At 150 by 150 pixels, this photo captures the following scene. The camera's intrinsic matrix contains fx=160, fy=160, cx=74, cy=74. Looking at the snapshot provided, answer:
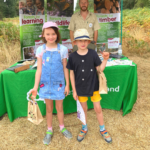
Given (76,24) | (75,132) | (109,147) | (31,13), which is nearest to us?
(109,147)

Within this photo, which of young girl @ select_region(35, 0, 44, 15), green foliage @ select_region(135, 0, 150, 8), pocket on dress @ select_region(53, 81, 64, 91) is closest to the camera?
pocket on dress @ select_region(53, 81, 64, 91)

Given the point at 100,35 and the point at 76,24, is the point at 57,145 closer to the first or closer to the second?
the point at 76,24

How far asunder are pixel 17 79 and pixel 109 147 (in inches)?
59.7

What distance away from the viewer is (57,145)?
1.95m

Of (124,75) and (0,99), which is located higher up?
(124,75)

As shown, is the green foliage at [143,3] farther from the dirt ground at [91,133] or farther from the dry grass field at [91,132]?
the dirt ground at [91,133]

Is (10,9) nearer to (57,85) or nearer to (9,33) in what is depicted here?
(9,33)

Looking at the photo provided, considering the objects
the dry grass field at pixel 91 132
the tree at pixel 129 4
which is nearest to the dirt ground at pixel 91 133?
the dry grass field at pixel 91 132

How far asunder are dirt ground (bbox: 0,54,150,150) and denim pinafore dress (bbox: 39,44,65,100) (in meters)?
0.66

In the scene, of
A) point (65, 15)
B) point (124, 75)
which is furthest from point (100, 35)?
point (124, 75)

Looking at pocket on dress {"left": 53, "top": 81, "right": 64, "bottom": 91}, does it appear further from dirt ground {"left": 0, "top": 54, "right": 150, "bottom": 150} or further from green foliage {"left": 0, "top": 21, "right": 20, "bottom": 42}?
green foliage {"left": 0, "top": 21, "right": 20, "bottom": 42}

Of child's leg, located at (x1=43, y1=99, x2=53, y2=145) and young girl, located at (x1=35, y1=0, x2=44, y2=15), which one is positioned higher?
young girl, located at (x1=35, y1=0, x2=44, y2=15)

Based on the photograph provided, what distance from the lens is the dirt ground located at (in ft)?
6.31

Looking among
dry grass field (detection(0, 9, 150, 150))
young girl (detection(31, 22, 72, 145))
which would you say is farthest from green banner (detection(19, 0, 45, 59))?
young girl (detection(31, 22, 72, 145))
